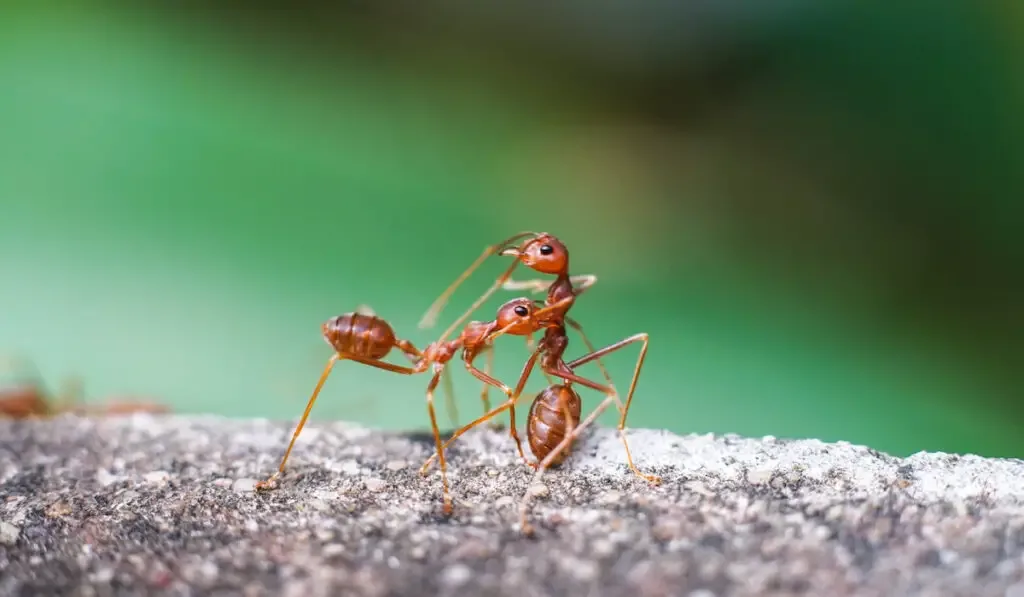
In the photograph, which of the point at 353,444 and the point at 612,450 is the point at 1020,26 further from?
the point at 353,444

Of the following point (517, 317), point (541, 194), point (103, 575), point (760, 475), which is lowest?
point (103, 575)

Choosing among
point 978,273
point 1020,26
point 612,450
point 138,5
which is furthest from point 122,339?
point 1020,26

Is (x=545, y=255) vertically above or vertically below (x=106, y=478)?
above

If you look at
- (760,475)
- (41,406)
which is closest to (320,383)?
(760,475)

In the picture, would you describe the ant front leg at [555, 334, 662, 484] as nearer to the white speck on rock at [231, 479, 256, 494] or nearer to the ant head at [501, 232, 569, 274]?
the ant head at [501, 232, 569, 274]

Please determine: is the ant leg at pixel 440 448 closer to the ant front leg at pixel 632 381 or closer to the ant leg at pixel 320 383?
the ant leg at pixel 320 383

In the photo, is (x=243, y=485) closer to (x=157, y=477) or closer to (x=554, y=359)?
(x=157, y=477)

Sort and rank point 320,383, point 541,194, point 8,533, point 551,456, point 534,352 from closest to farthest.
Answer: point 8,533 → point 551,456 → point 320,383 → point 534,352 → point 541,194
